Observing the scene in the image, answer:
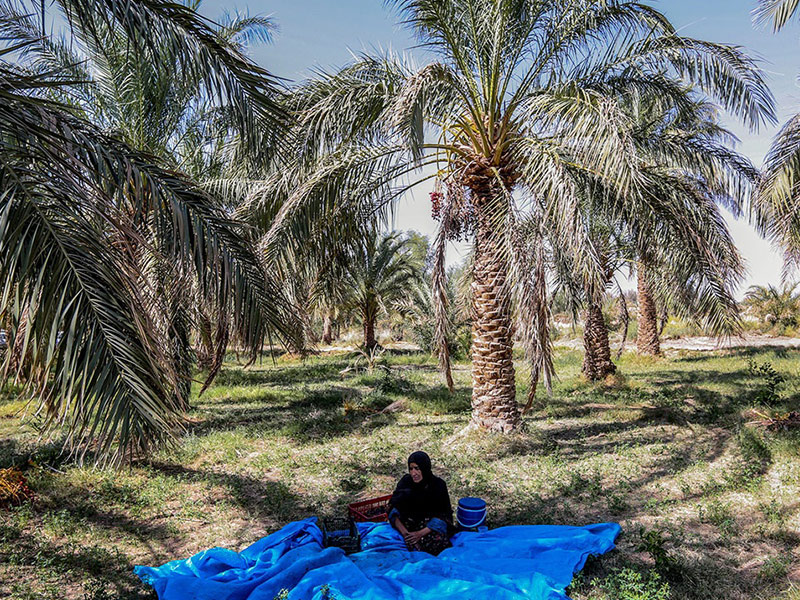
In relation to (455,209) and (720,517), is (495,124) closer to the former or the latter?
(455,209)

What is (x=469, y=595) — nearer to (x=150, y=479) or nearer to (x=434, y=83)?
(x=150, y=479)

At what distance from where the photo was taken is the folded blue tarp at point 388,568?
149 inches

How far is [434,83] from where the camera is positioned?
6590 millimetres

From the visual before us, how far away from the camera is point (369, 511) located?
5262mm

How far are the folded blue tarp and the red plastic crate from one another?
22 centimetres

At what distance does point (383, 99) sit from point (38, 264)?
17.0ft

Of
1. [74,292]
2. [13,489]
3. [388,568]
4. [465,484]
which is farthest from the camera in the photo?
[465,484]

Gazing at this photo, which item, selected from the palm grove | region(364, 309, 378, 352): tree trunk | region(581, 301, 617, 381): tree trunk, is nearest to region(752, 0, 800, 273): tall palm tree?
the palm grove

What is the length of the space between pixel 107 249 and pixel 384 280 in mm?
18106

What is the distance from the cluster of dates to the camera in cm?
795

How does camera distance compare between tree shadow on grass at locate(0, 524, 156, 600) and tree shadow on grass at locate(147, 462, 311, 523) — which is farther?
tree shadow on grass at locate(147, 462, 311, 523)

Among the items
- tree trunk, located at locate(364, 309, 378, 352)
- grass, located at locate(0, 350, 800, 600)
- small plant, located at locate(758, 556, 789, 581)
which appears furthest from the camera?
tree trunk, located at locate(364, 309, 378, 352)

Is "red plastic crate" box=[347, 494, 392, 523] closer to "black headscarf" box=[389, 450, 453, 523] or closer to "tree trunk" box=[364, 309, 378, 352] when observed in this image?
"black headscarf" box=[389, 450, 453, 523]

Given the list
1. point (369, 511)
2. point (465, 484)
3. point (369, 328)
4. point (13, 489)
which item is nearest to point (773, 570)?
point (465, 484)
